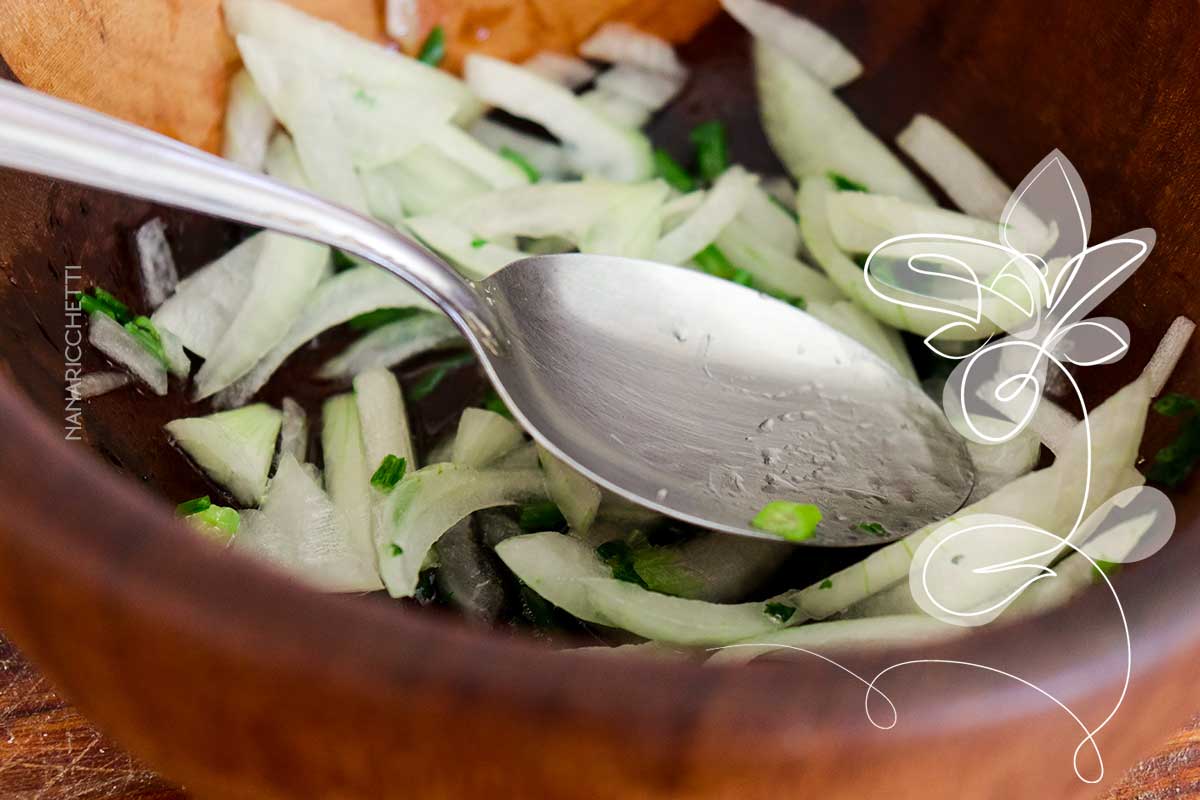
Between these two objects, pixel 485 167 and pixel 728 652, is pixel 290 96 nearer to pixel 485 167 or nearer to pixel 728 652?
pixel 485 167

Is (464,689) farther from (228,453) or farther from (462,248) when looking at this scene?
(462,248)

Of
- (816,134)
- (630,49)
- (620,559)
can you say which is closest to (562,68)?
(630,49)

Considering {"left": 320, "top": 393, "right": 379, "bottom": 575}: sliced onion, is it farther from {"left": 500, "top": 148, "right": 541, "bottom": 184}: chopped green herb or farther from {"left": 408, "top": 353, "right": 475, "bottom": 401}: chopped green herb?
{"left": 500, "top": 148, "right": 541, "bottom": 184}: chopped green herb

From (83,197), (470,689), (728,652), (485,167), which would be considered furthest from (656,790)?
(485,167)

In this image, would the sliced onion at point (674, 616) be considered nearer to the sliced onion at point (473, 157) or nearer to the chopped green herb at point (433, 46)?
the sliced onion at point (473, 157)

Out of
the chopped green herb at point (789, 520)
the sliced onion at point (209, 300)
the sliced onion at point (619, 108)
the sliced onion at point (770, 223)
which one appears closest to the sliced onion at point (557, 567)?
the chopped green herb at point (789, 520)
